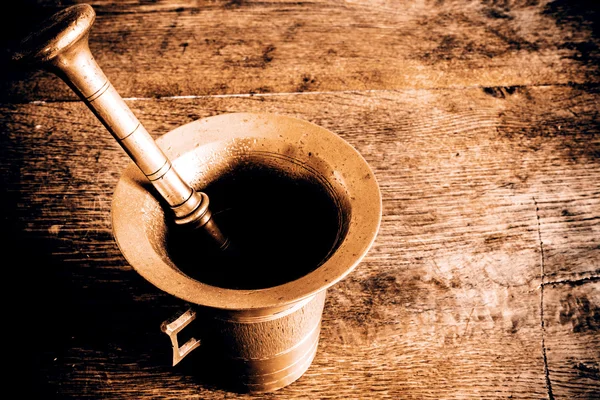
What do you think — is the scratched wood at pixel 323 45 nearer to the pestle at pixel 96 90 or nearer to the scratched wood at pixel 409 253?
the scratched wood at pixel 409 253

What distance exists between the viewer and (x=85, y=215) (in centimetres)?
124

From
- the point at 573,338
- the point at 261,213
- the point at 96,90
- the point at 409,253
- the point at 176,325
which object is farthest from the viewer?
the point at 409,253

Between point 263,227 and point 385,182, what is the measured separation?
525 mm

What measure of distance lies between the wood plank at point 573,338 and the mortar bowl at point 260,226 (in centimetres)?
62

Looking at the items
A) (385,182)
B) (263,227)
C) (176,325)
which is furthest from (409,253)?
(176,325)

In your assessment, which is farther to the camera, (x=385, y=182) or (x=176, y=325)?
(x=385, y=182)

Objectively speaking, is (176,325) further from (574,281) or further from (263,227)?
(574,281)

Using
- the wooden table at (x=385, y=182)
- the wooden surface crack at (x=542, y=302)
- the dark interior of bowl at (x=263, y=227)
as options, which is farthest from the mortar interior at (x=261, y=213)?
the wooden surface crack at (x=542, y=302)

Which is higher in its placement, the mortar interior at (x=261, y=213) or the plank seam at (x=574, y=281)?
the mortar interior at (x=261, y=213)

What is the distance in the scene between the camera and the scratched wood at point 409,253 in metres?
1.02

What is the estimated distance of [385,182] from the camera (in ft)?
4.34

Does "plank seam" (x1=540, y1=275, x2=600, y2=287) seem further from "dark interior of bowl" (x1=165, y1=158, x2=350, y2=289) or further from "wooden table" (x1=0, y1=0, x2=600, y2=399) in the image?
"dark interior of bowl" (x1=165, y1=158, x2=350, y2=289)

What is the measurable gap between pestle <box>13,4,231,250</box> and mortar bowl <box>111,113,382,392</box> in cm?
7

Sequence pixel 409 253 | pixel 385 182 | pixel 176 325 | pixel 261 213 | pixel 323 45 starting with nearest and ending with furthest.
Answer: pixel 176 325 → pixel 261 213 → pixel 409 253 → pixel 385 182 → pixel 323 45
